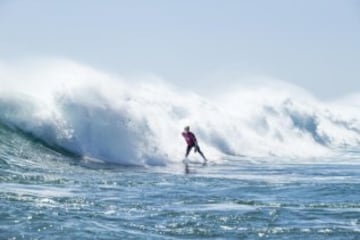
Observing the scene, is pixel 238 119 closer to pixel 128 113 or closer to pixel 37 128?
pixel 128 113

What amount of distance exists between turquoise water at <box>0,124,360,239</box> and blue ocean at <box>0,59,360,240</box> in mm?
22

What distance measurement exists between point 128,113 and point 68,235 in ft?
58.5

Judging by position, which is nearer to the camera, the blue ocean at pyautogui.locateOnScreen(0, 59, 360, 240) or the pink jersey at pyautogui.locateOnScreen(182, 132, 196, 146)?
the blue ocean at pyautogui.locateOnScreen(0, 59, 360, 240)

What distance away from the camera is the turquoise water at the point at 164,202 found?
1149cm

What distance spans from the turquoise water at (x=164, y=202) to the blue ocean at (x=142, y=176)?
0.07ft

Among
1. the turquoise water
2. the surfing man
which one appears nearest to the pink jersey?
the surfing man

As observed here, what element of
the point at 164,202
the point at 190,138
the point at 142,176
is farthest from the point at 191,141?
the point at 164,202

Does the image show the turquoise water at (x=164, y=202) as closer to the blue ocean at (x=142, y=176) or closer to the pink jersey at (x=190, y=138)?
the blue ocean at (x=142, y=176)

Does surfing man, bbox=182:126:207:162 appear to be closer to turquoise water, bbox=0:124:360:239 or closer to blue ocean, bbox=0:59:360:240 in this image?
blue ocean, bbox=0:59:360:240

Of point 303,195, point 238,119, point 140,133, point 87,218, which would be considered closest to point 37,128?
point 140,133

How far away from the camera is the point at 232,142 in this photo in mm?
36781

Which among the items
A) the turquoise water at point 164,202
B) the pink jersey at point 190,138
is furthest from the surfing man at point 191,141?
the turquoise water at point 164,202

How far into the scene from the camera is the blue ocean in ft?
39.0

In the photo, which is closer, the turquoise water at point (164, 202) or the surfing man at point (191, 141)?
the turquoise water at point (164, 202)
